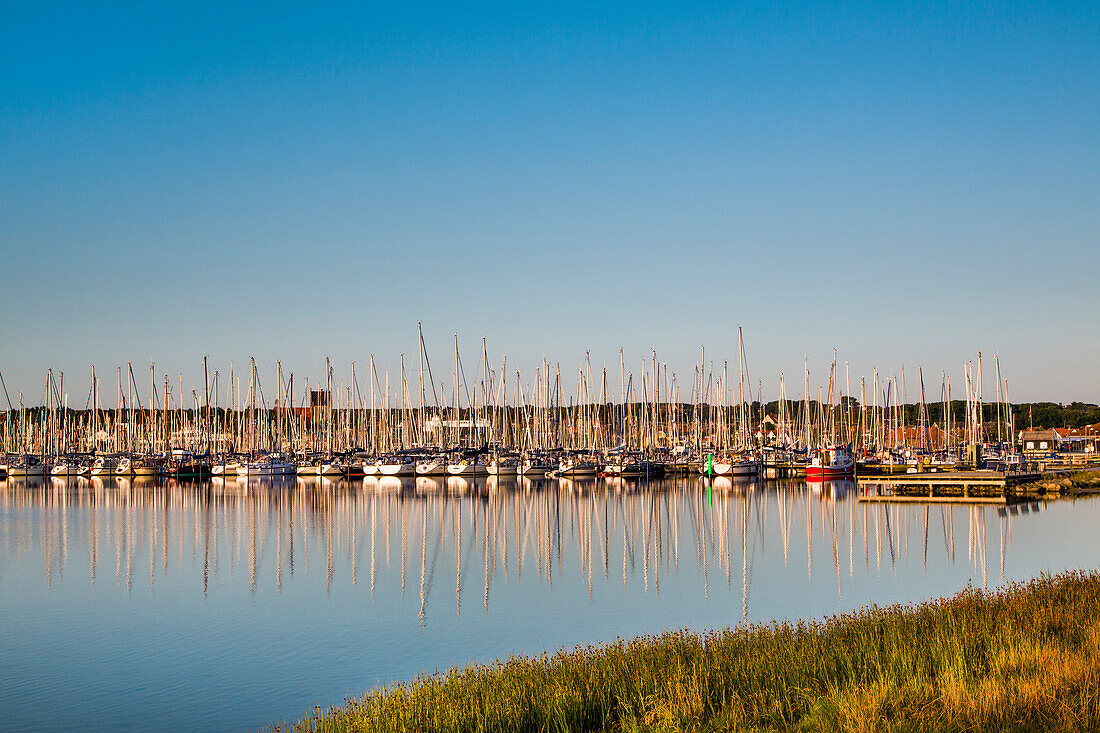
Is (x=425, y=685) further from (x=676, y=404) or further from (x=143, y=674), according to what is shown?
(x=676, y=404)

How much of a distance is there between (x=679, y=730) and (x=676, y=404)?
9932cm

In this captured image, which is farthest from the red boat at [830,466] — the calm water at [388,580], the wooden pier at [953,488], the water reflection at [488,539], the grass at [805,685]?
the grass at [805,685]

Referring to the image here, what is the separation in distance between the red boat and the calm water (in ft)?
73.4

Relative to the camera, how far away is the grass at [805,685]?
39.2 ft

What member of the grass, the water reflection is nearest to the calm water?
the water reflection

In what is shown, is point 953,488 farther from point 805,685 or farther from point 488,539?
point 805,685

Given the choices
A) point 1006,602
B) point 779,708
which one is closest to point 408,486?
point 1006,602

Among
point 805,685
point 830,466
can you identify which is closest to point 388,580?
point 805,685

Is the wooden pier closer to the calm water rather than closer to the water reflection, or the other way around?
the water reflection

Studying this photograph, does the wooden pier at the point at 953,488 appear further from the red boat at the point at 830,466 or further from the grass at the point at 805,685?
the grass at the point at 805,685

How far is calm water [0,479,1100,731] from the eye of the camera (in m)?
20.6

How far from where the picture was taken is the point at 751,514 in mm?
54375

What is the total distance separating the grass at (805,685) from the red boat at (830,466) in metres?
66.0

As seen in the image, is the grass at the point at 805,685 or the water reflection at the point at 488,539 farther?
the water reflection at the point at 488,539
